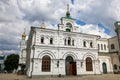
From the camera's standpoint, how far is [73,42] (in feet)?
88.0

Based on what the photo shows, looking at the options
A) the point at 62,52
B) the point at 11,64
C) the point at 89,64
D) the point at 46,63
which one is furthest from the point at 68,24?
the point at 11,64

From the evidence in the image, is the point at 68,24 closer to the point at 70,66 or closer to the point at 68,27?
the point at 68,27

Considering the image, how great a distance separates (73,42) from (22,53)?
26.4m

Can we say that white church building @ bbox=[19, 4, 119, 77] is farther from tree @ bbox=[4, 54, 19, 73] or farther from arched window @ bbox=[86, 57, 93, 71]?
tree @ bbox=[4, 54, 19, 73]

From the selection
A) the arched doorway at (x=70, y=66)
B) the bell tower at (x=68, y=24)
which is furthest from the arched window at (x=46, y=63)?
the bell tower at (x=68, y=24)

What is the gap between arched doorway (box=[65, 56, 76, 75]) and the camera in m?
25.3

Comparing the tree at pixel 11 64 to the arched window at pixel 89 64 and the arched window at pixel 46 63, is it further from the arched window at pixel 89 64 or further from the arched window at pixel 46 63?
the arched window at pixel 89 64

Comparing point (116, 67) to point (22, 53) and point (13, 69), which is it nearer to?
point (22, 53)

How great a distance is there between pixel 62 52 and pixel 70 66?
3459mm

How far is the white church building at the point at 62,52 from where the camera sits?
2295cm

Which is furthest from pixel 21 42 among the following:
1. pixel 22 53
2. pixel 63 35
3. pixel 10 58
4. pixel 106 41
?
pixel 106 41

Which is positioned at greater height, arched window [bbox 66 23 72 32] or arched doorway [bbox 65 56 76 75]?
arched window [bbox 66 23 72 32]

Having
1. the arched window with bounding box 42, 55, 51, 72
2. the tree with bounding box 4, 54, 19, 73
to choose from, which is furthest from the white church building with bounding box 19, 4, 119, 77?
the tree with bounding box 4, 54, 19, 73

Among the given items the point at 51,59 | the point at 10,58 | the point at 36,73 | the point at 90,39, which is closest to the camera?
the point at 36,73
